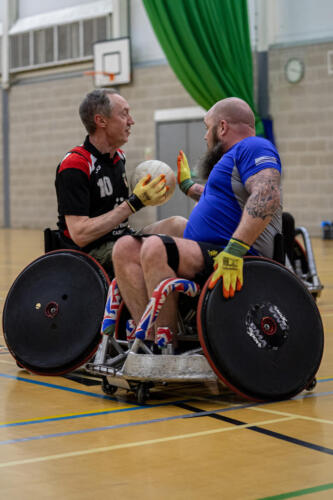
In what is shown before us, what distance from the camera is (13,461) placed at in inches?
121

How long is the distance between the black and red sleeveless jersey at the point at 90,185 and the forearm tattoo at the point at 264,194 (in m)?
1.17

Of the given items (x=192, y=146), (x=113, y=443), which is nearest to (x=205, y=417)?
(x=113, y=443)

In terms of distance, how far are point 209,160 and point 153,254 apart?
2.59ft

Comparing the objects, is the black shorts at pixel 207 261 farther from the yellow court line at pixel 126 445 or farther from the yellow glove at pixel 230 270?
the yellow court line at pixel 126 445

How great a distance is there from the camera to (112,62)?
2181cm

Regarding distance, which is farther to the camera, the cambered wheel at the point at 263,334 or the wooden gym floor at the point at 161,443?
the cambered wheel at the point at 263,334

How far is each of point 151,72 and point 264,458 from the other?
1895cm

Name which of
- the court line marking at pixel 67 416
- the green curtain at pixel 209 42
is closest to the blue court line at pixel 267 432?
the court line marking at pixel 67 416

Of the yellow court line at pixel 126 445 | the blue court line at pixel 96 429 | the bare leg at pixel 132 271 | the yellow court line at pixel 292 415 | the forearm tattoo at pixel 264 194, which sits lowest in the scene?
the blue court line at pixel 96 429

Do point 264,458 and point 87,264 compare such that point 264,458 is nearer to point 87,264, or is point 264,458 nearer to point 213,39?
point 87,264

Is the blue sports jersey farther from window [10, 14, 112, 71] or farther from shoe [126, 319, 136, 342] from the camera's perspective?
window [10, 14, 112, 71]

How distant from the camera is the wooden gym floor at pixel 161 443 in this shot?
2.76m

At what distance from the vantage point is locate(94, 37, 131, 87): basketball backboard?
2158 cm

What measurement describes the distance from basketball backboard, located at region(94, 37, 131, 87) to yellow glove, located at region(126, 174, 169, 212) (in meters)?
17.4
